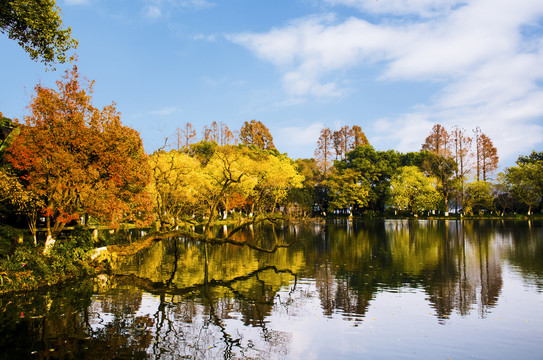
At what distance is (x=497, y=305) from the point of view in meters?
13.5

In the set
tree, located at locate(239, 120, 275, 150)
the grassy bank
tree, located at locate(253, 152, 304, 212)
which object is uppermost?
tree, located at locate(239, 120, 275, 150)

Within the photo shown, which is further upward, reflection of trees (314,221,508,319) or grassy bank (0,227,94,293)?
grassy bank (0,227,94,293)

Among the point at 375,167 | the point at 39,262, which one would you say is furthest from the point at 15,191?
the point at 375,167

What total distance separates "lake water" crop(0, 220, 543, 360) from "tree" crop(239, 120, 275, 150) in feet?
221

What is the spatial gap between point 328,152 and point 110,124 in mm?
81526

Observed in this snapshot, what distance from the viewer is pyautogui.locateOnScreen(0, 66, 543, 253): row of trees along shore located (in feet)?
58.6

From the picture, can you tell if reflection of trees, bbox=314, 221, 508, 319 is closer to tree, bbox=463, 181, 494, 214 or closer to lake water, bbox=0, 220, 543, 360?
lake water, bbox=0, 220, 543, 360

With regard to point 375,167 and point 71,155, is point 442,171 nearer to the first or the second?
point 375,167

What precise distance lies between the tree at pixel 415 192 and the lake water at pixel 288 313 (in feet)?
168

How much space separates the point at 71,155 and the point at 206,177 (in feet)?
111

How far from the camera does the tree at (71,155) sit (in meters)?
17.3

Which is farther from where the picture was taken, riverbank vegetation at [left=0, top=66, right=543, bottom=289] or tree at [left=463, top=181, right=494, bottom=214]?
tree at [left=463, top=181, right=494, bottom=214]

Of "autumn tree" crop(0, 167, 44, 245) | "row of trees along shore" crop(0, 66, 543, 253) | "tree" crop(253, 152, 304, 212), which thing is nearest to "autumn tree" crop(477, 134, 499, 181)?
"row of trees along shore" crop(0, 66, 543, 253)

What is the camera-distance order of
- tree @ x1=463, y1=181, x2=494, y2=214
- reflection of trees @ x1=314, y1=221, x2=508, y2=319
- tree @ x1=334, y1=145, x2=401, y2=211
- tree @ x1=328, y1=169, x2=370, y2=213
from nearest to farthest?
reflection of trees @ x1=314, y1=221, x2=508, y2=319 < tree @ x1=463, y1=181, x2=494, y2=214 < tree @ x1=328, y1=169, x2=370, y2=213 < tree @ x1=334, y1=145, x2=401, y2=211
